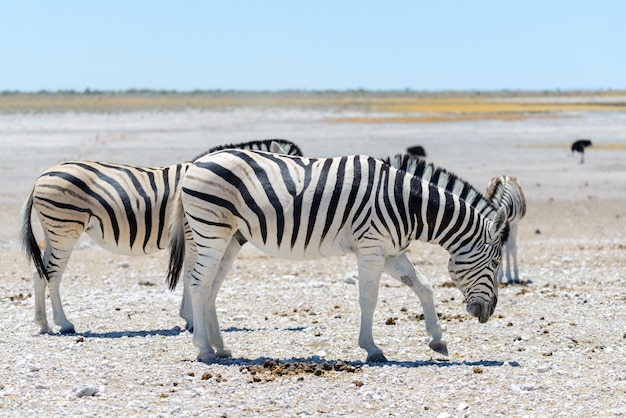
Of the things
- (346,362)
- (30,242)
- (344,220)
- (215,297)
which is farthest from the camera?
(30,242)

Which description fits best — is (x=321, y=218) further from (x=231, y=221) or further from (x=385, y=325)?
(x=385, y=325)

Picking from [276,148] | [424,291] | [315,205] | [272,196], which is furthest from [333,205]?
[276,148]

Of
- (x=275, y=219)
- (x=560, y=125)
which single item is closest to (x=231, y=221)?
(x=275, y=219)

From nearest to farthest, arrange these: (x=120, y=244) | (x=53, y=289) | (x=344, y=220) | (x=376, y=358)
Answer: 1. (x=376, y=358)
2. (x=344, y=220)
3. (x=53, y=289)
4. (x=120, y=244)

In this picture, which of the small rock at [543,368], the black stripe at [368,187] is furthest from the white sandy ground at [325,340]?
the black stripe at [368,187]

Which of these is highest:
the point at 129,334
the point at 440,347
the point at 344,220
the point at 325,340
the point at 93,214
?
the point at 344,220

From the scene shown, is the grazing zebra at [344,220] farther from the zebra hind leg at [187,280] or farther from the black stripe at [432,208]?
the zebra hind leg at [187,280]

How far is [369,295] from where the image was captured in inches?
378

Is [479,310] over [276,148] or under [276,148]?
under

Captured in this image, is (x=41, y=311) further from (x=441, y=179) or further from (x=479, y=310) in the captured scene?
(x=479, y=310)

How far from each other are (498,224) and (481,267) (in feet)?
1.54

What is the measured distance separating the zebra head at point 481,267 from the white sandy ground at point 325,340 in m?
0.52

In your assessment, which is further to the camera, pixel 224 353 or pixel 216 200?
pixel 224 353

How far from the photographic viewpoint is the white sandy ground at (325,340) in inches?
315
